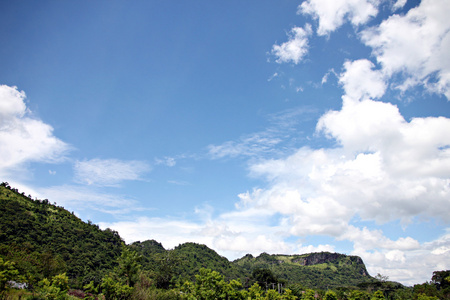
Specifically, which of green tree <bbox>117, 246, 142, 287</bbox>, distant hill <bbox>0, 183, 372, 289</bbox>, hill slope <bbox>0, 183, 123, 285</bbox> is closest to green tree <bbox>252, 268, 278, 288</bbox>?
distant hill <bbox>0, 183, 372, 289</bbox>

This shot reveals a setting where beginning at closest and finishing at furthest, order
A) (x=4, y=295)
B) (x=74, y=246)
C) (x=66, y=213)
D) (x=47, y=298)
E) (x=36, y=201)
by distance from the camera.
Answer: (x=47, y=298) → (x=4, y=295) → (x=74, y=246) → (x=36, y=201) → (x=66, y=213)

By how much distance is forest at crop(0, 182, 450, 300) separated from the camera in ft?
92.1

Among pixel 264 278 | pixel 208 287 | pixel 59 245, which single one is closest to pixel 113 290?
pixel 208 287

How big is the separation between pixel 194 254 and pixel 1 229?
10304 centimetres

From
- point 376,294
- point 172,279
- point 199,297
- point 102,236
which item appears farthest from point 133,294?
point 102,236

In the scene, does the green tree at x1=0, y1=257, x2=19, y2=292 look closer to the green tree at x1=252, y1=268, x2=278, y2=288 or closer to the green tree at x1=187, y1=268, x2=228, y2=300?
the green tree at x1=187, y1=268, x2=228, y2=300

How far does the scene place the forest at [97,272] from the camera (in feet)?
92.1

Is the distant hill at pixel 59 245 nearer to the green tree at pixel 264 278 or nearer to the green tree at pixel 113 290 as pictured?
the green tree at pixel 264 278

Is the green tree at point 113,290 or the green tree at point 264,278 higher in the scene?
the green tree at point 113,290

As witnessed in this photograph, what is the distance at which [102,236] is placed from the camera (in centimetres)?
11288

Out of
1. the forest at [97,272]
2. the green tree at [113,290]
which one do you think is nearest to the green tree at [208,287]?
the forest at [97,272]

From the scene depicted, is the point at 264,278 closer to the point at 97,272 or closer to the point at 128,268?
the point at 97,272

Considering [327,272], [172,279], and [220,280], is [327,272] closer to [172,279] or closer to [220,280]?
[172,279]

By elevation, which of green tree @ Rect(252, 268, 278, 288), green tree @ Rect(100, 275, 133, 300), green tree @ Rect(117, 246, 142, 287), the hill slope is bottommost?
green tree @ Rect(252, 268, 278, 288)
